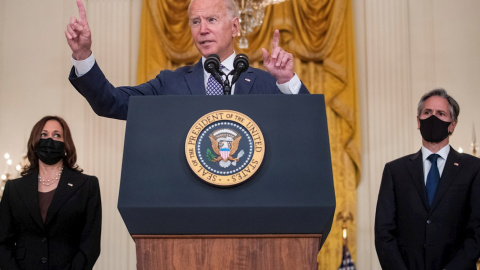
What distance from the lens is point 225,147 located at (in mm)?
2299

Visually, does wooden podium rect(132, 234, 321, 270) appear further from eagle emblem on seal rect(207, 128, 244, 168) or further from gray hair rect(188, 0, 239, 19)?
gray hair rect(188, 0, 239, 19)

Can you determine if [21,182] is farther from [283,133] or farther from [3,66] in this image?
[3,66]

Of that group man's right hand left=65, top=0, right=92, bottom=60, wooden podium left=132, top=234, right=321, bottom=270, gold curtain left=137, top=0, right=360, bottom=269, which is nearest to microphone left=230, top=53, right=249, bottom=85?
man's right hand left=65, top=0, right=92, bottom=60

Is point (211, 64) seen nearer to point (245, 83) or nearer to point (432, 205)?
point (245, 83)

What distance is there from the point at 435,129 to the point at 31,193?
8.73 feet

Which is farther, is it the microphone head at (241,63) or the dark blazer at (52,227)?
the dark blazer at (52,227)

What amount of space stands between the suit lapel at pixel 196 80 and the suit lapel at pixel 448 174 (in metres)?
2.04

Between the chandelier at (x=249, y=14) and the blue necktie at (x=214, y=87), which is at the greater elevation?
the chandelier at (x=249, y=14)

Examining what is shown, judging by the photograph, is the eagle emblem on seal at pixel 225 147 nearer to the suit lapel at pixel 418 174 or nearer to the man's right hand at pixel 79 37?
the man's right hand at pixel 79 37

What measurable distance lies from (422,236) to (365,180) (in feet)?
13.3

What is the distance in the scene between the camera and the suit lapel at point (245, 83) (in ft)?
10.0

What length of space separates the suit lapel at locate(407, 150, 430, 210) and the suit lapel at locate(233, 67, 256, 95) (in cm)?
187

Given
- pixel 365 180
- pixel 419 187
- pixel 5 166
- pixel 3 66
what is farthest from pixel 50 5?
pixel 419 187

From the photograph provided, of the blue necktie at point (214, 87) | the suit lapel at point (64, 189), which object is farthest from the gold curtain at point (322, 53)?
the blue necktie at point (214, 87)
